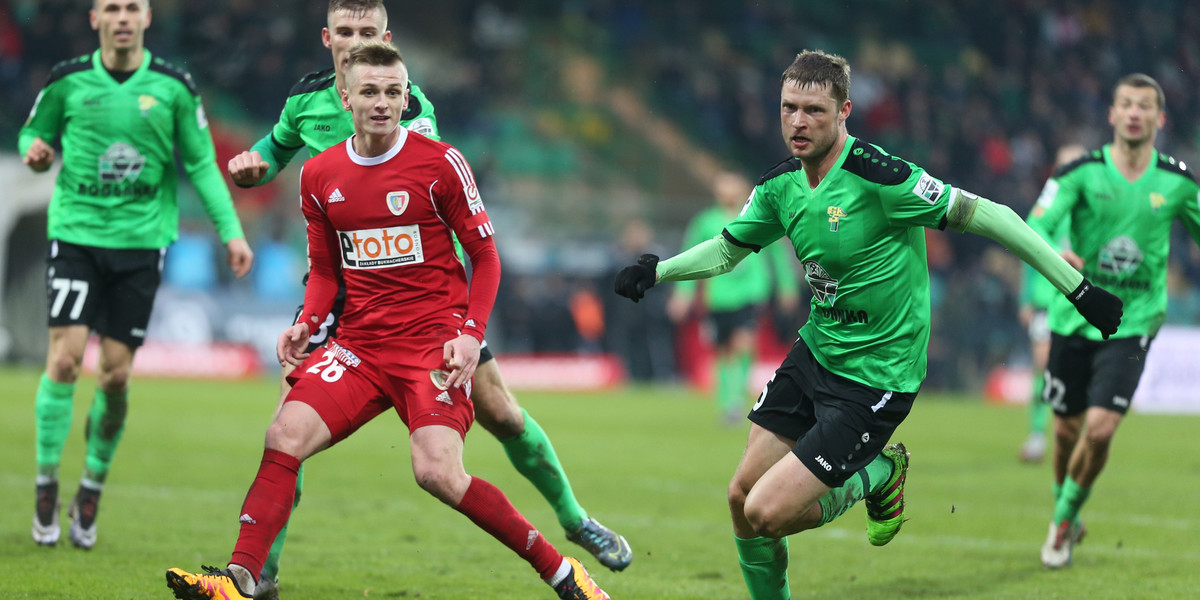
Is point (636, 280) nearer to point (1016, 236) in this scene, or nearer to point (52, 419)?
point (1016, 236)

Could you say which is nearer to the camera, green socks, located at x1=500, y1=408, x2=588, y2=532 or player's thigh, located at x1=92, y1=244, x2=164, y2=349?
green socks, located at x1=500, y1=408, x2=588, y2=532

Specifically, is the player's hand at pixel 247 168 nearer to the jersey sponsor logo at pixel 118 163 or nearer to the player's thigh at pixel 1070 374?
the jersey sponsor logo at pixel 118 163

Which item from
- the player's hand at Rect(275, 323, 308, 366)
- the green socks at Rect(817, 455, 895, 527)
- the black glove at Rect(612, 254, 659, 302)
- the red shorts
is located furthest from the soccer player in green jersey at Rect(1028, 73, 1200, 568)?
the player's hand at Rect(275, 323, 308, 366)

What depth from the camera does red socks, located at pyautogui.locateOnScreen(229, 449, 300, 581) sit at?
5.08 m

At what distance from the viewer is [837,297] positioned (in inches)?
214

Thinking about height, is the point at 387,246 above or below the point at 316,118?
below

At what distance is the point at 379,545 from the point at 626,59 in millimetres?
22559

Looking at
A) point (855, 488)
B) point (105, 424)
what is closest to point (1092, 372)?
point (855, 488)

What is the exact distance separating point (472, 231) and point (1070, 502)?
388cm

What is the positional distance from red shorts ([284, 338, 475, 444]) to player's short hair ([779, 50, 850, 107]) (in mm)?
1770

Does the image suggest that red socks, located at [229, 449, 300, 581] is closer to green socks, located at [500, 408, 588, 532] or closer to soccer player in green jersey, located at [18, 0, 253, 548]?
green socks, located at [500, 408, 588, 532]

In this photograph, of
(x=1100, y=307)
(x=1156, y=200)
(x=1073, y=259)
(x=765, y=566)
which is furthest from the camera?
(x=1156, y=200)

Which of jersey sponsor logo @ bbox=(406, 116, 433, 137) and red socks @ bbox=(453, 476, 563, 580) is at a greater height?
jersey sponsor logo @ bbox=(406, 116, 433, 137)

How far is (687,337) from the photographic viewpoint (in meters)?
23.0
